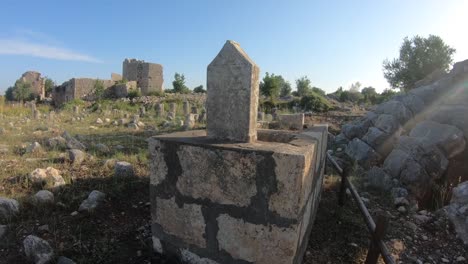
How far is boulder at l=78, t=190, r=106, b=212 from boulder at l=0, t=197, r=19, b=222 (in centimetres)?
65

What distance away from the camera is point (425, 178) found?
595 centimetres

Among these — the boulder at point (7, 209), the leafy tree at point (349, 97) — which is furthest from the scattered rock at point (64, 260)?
the leafy tree at point (349, 97)

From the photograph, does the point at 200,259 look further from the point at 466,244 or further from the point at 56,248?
the point at 466,244

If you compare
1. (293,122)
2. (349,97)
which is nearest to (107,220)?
(293,122)

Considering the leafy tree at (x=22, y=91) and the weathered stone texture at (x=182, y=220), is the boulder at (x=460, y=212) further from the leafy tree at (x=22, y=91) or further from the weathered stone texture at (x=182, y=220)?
the leafy tree at (x=22, y=91)

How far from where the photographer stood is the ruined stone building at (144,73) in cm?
3375

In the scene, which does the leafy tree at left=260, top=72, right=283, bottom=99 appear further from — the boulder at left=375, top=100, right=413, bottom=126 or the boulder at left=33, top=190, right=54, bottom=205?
the boulder at left=33, top=190, right=54, bottom=205

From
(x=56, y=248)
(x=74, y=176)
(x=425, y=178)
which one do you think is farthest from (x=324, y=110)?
(x=56, y=248)

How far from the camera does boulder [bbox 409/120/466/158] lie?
6699 mm

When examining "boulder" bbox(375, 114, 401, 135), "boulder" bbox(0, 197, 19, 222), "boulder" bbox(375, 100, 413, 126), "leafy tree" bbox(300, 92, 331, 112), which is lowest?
"boulder" bbox(0, 197, 19, 222)

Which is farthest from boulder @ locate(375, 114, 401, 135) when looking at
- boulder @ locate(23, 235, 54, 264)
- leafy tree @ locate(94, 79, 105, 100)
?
leafy tree @ locate(94, 79, 105, 100)

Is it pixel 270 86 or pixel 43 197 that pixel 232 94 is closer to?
pixel 43 197

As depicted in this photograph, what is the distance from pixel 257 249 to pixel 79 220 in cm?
217

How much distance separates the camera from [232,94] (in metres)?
2.56
